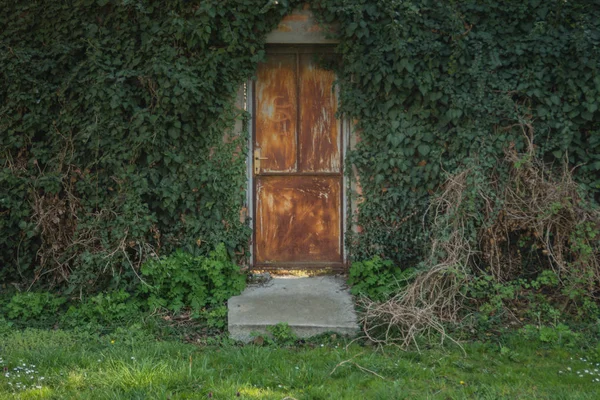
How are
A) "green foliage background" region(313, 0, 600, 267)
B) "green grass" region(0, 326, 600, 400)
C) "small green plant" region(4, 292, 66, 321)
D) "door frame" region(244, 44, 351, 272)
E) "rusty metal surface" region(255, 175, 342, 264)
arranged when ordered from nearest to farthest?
"green grass" region(0, 326, 600, 400), "small green plant" region(4, 292, 66, 321), "green foliage background" region(313, 0, 600, 267), "door frame" region(244, 44, 351, 272), "rusty metal surface" region(255, 175, 342, 264)

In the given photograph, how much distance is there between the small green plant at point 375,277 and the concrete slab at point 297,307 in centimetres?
15

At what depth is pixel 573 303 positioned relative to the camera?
6.23 metres

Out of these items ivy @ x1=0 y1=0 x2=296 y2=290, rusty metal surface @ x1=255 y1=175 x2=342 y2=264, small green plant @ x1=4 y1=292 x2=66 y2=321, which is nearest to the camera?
small green plant @ x1=4 y1=292 x2=66 y2=321

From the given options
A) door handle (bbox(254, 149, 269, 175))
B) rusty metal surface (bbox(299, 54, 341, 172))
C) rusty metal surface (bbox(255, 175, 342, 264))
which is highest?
rusty metal surface (bbox(299, 54, 341, 172))

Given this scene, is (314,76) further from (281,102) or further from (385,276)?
(385,276)

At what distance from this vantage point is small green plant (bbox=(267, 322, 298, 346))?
5.67 metres

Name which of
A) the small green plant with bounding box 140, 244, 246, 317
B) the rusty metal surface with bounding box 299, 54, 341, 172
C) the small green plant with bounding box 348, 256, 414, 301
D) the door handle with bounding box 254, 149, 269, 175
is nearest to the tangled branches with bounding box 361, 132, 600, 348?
the small green plant with bounding box 348, 256, 414, 301

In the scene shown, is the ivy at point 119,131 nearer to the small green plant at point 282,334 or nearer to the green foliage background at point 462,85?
the green foliage background at point 462,85

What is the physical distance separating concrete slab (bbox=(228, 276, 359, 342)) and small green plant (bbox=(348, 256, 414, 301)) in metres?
0.15

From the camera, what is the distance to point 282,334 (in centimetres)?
566

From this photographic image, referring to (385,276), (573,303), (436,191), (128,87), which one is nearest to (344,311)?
(385,276)

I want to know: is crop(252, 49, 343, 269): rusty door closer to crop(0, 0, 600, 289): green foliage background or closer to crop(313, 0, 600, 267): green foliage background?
crop(0, 0, 600, 289): green foliage background

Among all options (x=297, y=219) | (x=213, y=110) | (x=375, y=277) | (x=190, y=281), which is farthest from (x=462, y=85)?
(x=190, y=281)

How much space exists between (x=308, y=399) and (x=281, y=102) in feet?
12.5
